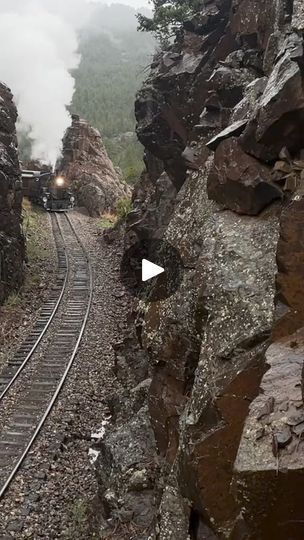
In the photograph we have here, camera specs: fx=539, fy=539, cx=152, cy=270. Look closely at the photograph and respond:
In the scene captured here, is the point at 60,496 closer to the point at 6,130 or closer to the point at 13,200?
the point at 13,200

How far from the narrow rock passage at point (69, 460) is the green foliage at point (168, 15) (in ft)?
41.9

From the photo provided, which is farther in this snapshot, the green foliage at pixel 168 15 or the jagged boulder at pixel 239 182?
the green foliage at pixel 168 15

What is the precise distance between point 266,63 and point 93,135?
153 feet

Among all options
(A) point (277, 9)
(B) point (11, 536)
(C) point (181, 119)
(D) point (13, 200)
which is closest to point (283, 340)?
(B) point (11, 536)

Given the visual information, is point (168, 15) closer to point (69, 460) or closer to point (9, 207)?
point (9, 207)

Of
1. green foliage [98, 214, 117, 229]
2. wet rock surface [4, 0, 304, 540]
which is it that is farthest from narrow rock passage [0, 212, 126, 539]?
green foliage [98, 214, 117, 229]

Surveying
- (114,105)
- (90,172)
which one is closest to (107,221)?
(90,172)

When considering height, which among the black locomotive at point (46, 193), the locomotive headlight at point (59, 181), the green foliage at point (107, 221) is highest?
the locomotive headlight at point (59, 181)

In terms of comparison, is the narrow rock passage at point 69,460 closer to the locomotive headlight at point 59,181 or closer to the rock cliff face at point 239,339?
the rock cliff face at point 239,339

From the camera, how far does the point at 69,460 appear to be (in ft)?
40.7

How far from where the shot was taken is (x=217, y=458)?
238 inches

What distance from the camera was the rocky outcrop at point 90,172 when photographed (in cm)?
4800

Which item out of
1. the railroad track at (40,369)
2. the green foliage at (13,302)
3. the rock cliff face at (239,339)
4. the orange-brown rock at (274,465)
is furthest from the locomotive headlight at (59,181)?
the orange-brown rock at (274,465)

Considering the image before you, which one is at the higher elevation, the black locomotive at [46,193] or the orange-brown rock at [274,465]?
the orange-brown rock at [274,465]
